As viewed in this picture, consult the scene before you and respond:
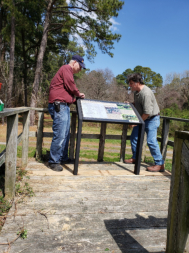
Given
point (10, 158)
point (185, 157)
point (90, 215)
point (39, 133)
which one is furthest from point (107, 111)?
point (185, 157)

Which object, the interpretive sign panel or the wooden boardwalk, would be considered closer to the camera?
the wooden boardwalk

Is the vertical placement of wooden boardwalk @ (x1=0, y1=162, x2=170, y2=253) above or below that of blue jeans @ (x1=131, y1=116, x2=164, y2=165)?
below

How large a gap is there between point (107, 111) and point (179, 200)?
8.65 feet

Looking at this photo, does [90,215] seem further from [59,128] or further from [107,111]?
[107,111]

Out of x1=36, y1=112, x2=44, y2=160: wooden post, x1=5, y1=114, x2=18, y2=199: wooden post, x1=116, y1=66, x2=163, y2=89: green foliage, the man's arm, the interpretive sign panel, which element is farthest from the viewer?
x1=116, y1=66, x2=163, y2=89: green foliage

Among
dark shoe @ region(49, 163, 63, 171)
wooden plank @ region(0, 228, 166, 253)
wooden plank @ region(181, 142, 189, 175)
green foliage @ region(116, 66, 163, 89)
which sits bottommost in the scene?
wooden plank @ region(0, 228, 166, 253)

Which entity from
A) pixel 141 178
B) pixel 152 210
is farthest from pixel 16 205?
pixel 141 178

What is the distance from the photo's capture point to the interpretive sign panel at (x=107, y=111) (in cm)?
371

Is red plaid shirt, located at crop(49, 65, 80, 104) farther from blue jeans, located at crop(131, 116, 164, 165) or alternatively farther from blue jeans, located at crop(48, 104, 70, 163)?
blue jeans, located at crop(131, 116, 164, 165)

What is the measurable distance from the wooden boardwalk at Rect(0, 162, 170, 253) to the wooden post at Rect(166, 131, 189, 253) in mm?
522

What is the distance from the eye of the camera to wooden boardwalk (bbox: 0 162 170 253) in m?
1.87

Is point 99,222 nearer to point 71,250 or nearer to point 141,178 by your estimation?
point 71,250

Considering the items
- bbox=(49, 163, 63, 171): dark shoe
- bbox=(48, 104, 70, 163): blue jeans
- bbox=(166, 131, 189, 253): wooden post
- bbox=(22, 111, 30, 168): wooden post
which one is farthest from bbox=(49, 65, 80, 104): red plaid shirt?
bbox=(166, 131, 189, 253): wooden post

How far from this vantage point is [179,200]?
1397 millimetres
